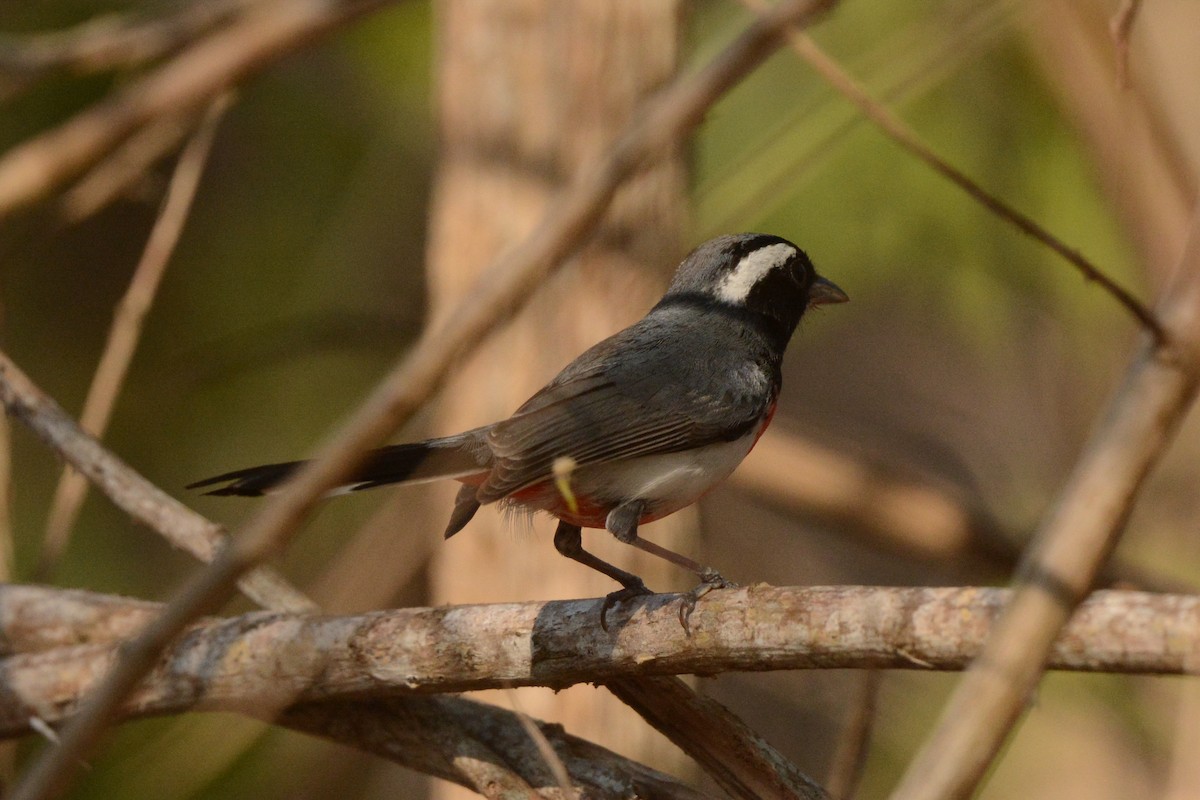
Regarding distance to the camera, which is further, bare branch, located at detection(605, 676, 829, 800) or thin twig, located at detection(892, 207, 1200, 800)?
bare branch, located at detection(605, 676, 829, 800)

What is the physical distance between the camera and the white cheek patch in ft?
14.3

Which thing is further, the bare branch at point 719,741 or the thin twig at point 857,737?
the thin twig at point 857,737

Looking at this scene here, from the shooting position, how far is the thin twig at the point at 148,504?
3689 mm

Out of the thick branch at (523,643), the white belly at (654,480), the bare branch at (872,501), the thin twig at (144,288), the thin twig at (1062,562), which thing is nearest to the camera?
the thin twig at (1062,562)

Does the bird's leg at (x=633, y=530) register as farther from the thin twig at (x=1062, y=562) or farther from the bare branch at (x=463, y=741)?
the thin twig at (x=1062, y=562)

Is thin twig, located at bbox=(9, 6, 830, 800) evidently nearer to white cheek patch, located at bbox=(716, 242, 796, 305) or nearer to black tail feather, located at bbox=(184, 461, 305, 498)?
black tail feather, located at bbox=(184, 461, 305, 498)

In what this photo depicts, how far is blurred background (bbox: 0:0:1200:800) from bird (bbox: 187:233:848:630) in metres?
0.32

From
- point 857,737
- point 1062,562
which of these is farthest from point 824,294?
point 1062,562

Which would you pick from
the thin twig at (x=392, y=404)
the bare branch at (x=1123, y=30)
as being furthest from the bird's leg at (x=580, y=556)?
the thin twig at (x=392, y=404)

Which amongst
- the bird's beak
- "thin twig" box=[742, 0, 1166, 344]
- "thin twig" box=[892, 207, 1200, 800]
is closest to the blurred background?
the bird's beak

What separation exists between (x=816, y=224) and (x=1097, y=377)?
5.23 ft

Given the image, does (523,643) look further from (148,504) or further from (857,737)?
(148,504)

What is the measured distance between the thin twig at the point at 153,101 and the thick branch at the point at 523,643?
109 cm

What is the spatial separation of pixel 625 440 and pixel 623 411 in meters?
0.11
